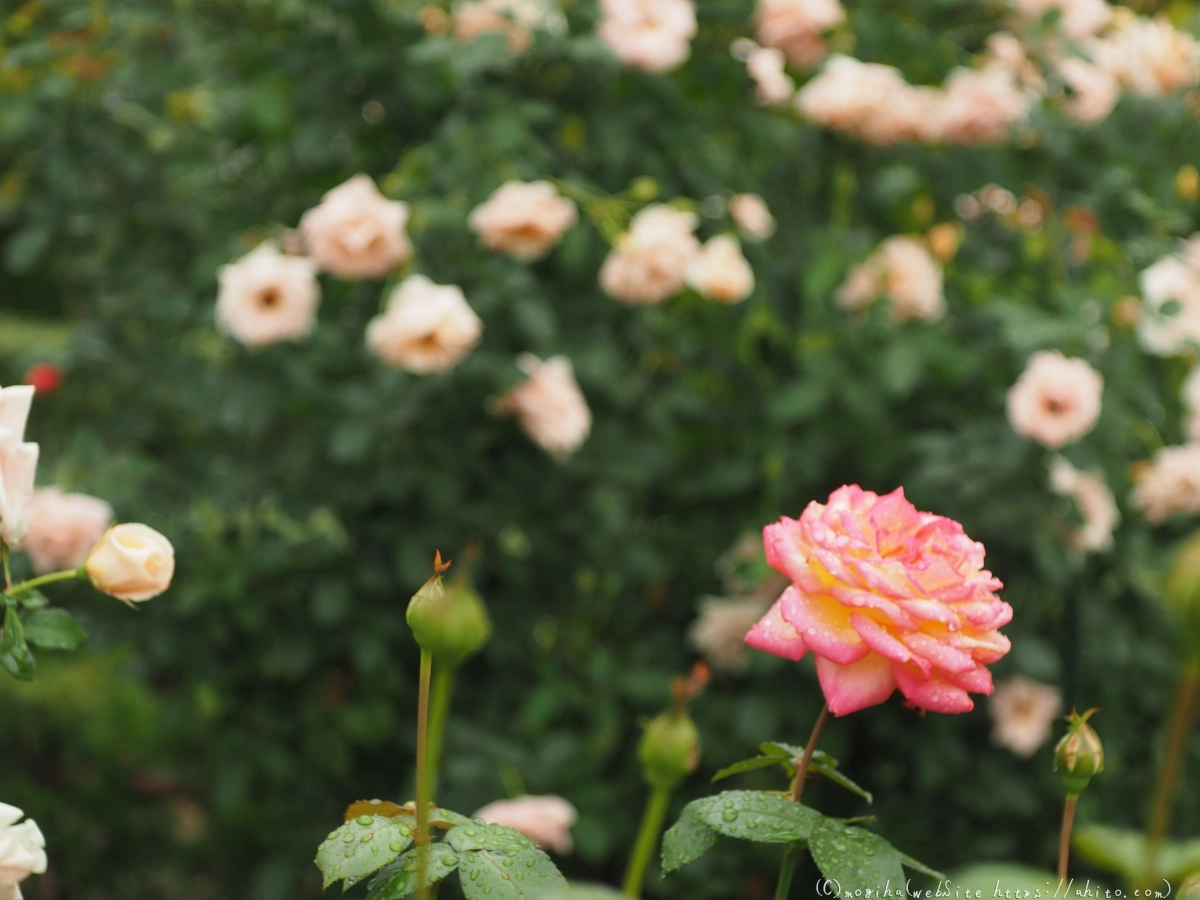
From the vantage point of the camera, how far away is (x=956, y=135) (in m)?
2.01

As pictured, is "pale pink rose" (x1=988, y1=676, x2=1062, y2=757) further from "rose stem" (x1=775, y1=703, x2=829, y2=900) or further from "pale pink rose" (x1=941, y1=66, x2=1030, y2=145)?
"rose stem" (x1=775, y1=703, x2=829, y2=900)

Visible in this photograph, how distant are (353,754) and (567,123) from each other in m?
1.16

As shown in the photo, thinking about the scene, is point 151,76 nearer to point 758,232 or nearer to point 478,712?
point 758,232

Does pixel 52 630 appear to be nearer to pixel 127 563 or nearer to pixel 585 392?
pixel 127 563

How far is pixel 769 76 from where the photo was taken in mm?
2123

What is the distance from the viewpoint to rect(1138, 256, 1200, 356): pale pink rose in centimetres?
180

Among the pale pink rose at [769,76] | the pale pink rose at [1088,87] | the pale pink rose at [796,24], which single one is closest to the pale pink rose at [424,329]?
the pale pink rose at [796,24]

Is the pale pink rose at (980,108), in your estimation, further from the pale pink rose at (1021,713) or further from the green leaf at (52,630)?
the green leaf at (52,630)

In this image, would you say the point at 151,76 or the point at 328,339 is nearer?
the point at 328,339

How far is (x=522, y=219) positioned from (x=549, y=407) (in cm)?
27

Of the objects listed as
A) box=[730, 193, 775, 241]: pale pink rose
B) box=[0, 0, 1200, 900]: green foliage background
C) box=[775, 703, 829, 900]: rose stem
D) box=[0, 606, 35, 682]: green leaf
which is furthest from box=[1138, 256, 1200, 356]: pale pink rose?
box=[0, 606, 35, 682]: green leaf

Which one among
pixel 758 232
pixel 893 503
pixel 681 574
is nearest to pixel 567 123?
pixel 758 232

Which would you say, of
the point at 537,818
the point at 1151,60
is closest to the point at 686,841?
the point at 537,818

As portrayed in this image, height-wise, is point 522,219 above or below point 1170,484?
above
